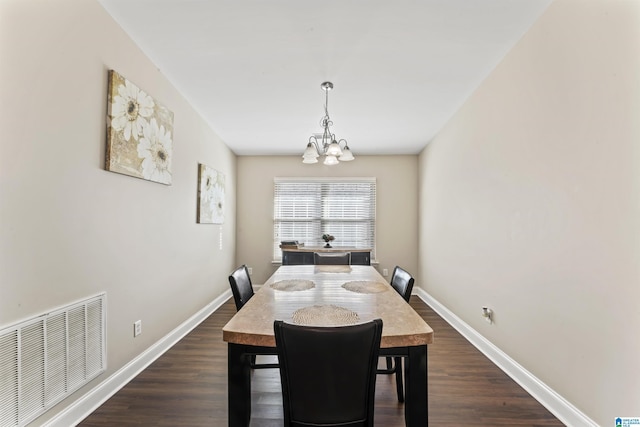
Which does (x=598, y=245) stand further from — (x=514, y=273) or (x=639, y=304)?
(x=514, y=273)

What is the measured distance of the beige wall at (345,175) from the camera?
516 cm

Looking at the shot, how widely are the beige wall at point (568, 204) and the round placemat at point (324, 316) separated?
1262mm

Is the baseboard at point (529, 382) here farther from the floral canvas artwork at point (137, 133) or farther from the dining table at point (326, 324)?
the floral canvas artwork at point (137, 133)

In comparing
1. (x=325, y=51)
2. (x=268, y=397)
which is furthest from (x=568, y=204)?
(x=268, y=397)

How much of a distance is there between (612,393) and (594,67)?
1632mm

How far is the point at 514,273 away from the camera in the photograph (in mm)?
2234

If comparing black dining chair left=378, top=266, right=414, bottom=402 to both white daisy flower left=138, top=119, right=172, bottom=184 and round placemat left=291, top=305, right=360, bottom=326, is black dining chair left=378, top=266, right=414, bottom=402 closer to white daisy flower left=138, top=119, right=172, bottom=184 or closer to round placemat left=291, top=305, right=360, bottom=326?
A: round placemat left=291, top=305, right=360, bottom=326

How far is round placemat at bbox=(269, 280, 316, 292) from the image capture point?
1974 millimetres

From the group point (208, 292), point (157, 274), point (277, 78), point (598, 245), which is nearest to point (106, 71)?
point (277, 78)

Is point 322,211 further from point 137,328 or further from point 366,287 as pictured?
point 137,328

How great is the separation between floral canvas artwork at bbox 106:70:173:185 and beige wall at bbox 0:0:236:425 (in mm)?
58

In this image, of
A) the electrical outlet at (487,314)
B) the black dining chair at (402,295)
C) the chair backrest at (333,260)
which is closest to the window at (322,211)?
the chair backrest at (333,260)

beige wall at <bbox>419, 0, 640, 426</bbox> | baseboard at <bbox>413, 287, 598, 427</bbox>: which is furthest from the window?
beige wall at <bbox>419, 0, 640, 426</bbox>

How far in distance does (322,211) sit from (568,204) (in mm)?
3820
